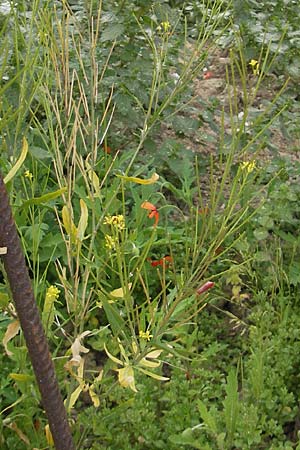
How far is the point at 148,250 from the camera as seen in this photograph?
5.43 feet

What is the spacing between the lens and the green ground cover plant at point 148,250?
1722 millimetres

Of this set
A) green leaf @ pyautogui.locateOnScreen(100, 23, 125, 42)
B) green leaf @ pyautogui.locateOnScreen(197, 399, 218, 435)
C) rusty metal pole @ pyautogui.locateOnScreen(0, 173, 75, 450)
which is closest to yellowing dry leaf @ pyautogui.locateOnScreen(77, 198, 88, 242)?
rusty metal pole @ pyautogui.locateOnScreen(0, 173, 75, 450)

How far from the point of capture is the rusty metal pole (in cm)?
143

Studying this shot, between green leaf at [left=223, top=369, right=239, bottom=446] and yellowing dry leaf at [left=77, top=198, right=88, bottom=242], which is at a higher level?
yellowing dry leaf at [left=77, top=198, right=88, bottom=242]

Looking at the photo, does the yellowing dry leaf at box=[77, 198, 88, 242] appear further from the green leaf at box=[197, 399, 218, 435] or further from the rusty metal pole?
the green leaf at box=[197, 399, 218, 435]

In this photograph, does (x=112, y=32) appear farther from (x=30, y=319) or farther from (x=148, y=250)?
(x=30, y=319)

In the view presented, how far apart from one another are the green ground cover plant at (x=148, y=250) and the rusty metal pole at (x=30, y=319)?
113 millimetres

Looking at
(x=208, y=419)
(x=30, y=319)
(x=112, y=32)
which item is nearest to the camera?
(x=30, y=319)

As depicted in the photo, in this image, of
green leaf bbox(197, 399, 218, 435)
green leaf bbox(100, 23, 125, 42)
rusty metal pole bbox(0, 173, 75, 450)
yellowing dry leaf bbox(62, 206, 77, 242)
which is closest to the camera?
rusty metal pole bbox(0, 173, 75, 450)

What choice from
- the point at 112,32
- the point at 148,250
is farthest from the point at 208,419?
the point at 112,32

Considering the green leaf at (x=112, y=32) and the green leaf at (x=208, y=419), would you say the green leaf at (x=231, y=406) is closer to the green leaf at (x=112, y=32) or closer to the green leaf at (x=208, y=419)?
the green leaf at (x=208, y=419)

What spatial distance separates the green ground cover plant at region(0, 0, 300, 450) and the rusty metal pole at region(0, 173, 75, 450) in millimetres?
113

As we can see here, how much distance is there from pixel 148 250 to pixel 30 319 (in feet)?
0.99

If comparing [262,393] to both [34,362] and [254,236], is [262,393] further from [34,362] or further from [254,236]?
[34,362]
